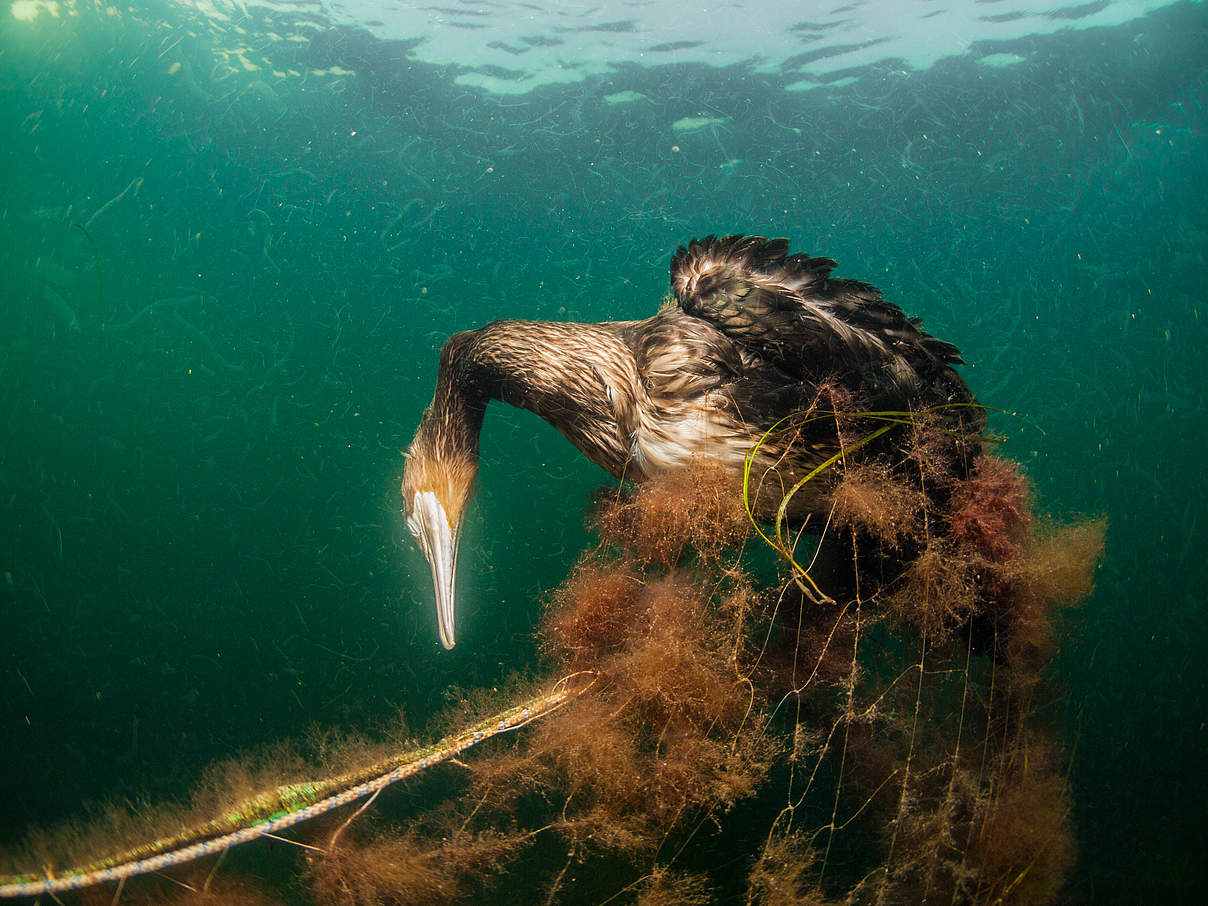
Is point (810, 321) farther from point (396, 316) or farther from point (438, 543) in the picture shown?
point (396, 316)

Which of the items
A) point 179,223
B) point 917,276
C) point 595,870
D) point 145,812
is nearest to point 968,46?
point 917,276

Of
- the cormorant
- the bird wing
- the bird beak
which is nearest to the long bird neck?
the cormorant

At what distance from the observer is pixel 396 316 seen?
695cm

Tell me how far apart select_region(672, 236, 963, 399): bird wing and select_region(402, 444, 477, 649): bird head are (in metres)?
1.80

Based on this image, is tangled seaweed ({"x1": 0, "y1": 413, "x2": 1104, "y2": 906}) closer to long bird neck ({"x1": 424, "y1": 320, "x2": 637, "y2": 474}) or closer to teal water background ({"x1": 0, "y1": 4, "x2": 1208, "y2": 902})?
long bird neck ({"x1": 424, "y1": 320, "x2": 637, "y2": 474})

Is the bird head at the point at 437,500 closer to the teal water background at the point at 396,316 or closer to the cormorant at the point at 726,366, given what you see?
the cormorant at the point at 726,366

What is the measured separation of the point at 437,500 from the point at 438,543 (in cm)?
29

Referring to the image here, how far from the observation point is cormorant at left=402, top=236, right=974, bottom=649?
2533 millimetres

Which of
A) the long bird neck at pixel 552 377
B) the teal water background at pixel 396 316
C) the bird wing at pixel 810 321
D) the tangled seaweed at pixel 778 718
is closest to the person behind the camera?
the tangled seaweed at pixel 778 718

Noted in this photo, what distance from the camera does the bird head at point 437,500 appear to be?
320 centimetres

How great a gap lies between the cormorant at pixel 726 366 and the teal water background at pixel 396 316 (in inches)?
111

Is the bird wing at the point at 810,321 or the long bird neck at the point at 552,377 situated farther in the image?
the long bird neck at the point at 552,377

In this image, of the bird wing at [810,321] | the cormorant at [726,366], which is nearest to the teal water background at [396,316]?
the cormorant at [726,366]

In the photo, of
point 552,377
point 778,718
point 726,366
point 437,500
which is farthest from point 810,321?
point 437,500
